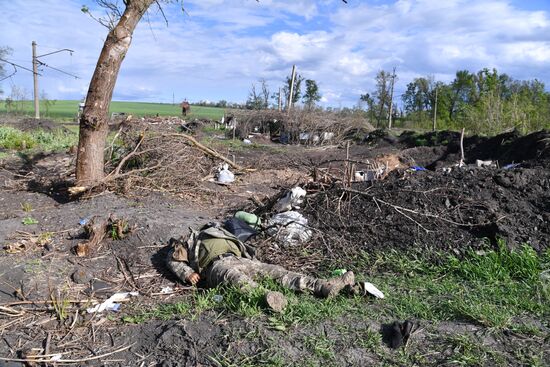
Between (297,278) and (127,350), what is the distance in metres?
1.33

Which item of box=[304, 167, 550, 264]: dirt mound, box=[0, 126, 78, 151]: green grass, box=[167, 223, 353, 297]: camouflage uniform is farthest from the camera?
box=[0, 126, 78, 151]: green grass

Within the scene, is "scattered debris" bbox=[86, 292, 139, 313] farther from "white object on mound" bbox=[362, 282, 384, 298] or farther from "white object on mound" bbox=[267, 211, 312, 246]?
"white object on mound" bbox=[362, 282, 384, 298]

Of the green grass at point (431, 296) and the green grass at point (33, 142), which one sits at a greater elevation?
the green grass at point (33, 142)

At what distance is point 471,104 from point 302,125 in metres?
12.8

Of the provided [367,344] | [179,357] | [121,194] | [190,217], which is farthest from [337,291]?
[121,194]

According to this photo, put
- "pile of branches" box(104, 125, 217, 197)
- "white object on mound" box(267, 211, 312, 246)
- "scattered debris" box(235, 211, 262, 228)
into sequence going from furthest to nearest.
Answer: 1. "pile of branches" box(104, 125, 217, 197)
2. "scattered debris" box(235, 211, 262, 228)
3. "white object on mound" box(267, 211, 312, 246)

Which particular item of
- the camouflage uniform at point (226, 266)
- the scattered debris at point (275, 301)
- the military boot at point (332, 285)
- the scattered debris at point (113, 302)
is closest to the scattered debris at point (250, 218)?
the camouflage uniform at point (226, 266)

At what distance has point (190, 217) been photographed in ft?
19.3

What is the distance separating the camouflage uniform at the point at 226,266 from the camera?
3.72 metres

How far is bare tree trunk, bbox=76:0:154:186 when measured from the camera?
6.46 m

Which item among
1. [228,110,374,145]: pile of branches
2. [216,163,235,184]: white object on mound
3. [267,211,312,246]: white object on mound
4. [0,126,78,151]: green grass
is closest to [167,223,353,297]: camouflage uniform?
[267,211,312,246]: white object on mound

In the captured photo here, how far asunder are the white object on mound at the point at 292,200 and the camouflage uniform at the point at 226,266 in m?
1.10

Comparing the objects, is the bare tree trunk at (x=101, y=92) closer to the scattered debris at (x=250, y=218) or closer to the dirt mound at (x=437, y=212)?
the scattered debris at (x=250, y=218)

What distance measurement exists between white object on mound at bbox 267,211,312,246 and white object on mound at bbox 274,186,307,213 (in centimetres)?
34
